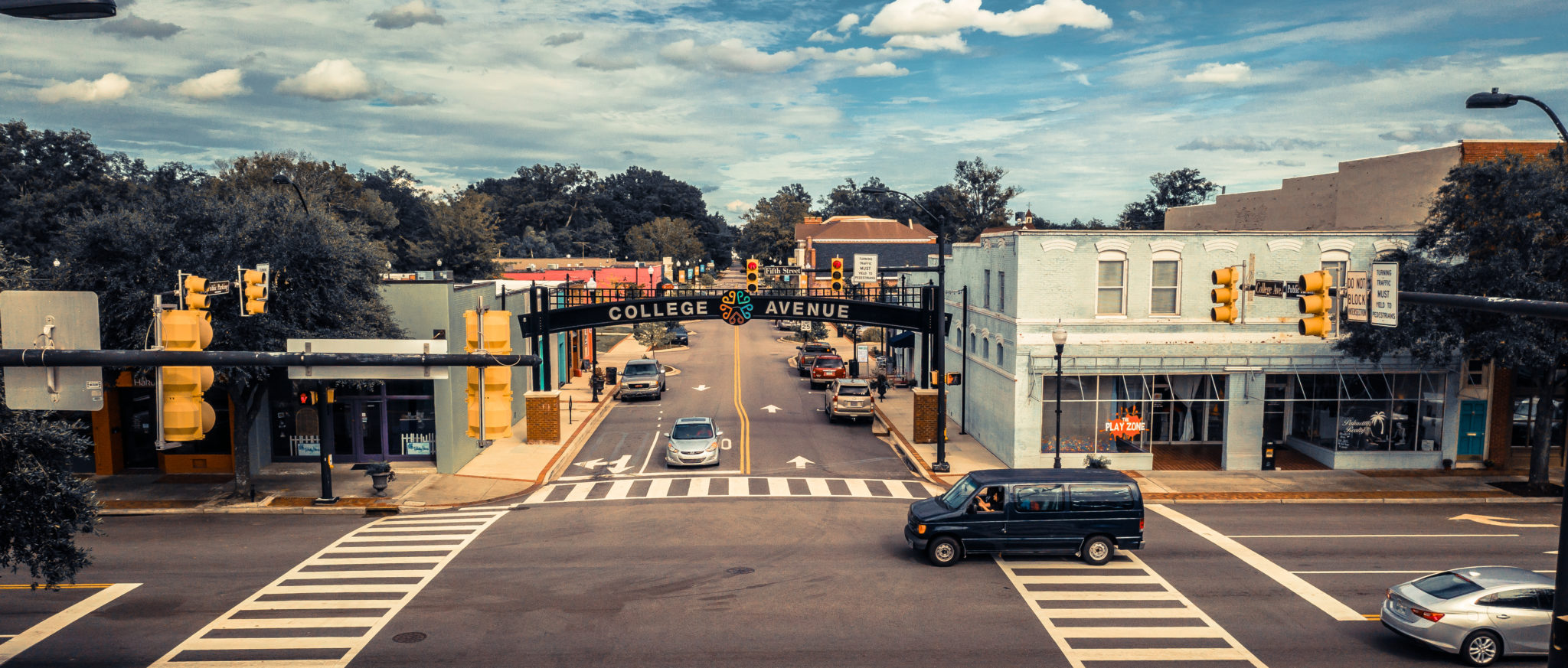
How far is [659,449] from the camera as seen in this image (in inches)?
1221

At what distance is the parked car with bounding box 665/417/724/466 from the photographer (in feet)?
91.1

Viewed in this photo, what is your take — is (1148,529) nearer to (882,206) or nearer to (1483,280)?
(1483,280)

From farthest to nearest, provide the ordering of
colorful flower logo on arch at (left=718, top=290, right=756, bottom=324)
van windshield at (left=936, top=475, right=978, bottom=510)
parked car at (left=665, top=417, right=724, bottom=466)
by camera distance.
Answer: colorful flower logo on arch at (left=718, top=290, right=756, bottom=324)
parked car at (left=665, top=417, right=724, bottom=466)
van windshield at (left=936, top=475, right=978, bottom=510)

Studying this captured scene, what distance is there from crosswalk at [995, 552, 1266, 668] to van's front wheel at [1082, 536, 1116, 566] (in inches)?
5.5

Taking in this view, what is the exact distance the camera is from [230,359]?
846cm

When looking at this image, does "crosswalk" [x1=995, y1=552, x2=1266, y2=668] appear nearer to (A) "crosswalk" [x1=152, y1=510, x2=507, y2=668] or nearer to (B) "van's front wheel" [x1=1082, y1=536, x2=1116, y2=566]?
(B) "van's front wheel" [x1=1082, y1=536, x2=1116, y2=566]

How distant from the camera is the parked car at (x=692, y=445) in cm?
2778

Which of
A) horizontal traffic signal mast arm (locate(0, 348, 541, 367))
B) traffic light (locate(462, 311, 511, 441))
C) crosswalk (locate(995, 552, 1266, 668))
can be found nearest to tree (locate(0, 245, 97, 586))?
horizontal traffic signal mast arm (locate(0, 348, 541, 367))

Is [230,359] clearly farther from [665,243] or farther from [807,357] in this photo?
[665,243]

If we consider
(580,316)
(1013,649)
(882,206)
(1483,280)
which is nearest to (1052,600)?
(1013,649)

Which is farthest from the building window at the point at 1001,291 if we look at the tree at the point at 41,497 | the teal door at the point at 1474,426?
the tree at the point at 41,497

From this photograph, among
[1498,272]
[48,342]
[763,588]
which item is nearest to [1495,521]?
[1498,272]

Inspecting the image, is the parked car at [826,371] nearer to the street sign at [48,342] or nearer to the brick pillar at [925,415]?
the brick pillar at [925,415]

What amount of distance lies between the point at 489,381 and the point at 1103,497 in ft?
43.8
